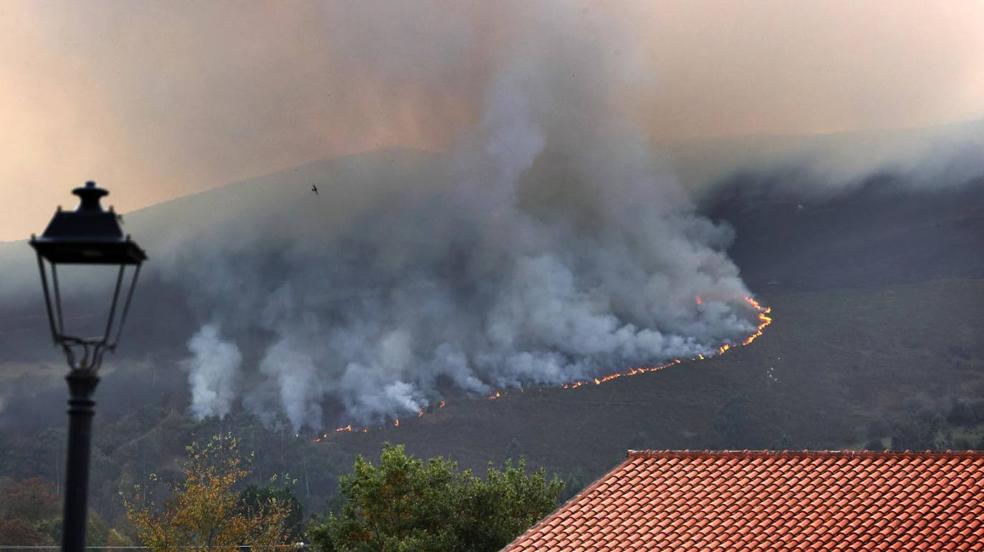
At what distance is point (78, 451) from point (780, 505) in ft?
75.0

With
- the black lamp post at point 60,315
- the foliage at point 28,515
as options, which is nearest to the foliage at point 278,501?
the foliage at point 28,515

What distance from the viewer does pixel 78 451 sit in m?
7.52

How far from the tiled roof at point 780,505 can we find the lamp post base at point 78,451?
21.1m

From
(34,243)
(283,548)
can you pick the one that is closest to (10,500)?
(283,548)

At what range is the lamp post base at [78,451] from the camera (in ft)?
24.5

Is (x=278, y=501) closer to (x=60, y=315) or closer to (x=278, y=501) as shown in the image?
(x=278, y=501)

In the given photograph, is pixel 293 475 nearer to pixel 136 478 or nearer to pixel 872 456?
pixel 136 478

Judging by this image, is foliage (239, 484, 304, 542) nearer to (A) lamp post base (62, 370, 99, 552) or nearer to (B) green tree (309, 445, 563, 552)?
(B) green tree (309, 445, 563, 552)

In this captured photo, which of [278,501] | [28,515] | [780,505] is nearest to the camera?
[780,505]

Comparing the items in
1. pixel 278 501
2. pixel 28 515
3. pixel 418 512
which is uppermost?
pixel 28 515

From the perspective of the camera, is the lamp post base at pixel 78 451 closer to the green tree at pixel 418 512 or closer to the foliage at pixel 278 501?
the green tree at pixel 418 512

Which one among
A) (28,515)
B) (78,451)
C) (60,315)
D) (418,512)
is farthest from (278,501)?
(78,451)

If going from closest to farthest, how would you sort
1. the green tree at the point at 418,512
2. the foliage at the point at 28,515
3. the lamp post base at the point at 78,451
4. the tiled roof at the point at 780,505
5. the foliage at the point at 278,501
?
the lamp post base at the point at 78,451 < the tiled roof at the point at 780,505 < the green tree at the point at 418,512 < the foliage at the point at 278,501 < the foliage at the point at 28,515

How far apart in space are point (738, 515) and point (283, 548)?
144 ft
